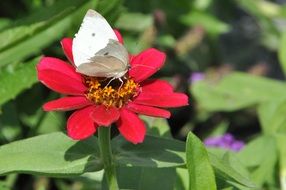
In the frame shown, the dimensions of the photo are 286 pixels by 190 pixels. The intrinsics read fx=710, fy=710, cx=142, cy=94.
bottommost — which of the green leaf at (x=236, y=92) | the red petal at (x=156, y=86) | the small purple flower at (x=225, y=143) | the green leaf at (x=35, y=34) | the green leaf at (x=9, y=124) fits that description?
the green leaf at (x=236, y=92)

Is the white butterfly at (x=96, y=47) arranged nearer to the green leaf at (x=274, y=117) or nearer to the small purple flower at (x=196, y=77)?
the green leaf at (x=274, y=117)

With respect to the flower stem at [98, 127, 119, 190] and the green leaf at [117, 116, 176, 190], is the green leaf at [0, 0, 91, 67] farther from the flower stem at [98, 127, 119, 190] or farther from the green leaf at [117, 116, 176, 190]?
the flower stem at [98, 127, 119, 190]

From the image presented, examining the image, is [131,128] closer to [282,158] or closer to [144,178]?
[144,178]

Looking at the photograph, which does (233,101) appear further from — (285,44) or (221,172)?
(221,172)

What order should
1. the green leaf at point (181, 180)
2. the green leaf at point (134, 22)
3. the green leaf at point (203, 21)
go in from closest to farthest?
1. the green leaf at point (181, 180)
2. the green leaf at point (134, 22)
3. the green leaf at point (203, 21)

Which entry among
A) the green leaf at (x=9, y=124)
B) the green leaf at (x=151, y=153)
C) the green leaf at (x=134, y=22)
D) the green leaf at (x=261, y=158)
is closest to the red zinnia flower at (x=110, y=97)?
the green leaf at (x=151, y=153)

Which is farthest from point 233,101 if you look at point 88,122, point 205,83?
point 88,122

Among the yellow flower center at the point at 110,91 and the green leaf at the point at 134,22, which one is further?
the green leaf at the point at 134,22
